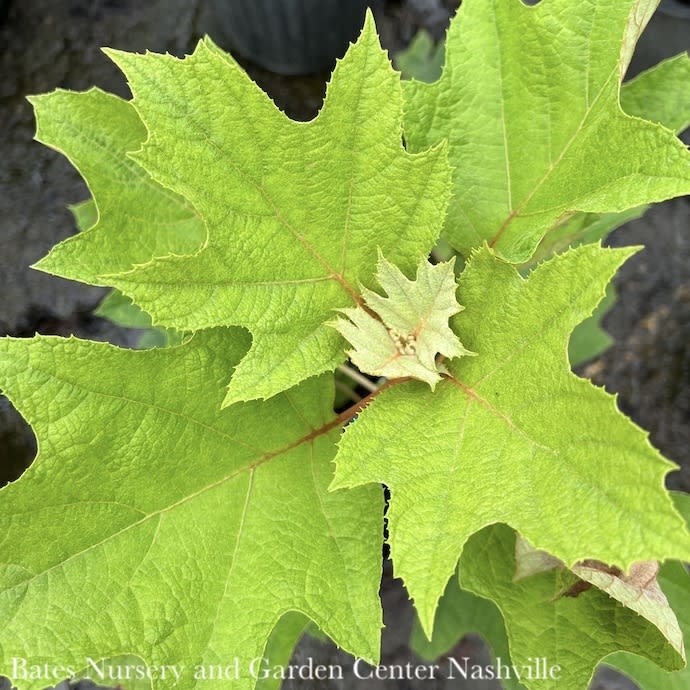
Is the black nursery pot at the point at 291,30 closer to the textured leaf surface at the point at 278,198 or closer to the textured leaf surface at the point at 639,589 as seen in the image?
the textured leaf surface at the point at 278,198

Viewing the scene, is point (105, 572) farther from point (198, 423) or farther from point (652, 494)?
point (652, 494)

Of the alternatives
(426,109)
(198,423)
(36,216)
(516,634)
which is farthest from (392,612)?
(36,216)

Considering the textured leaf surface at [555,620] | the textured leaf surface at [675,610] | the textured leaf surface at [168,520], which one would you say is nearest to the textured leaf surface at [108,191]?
the textured leaf surface at [168,520]

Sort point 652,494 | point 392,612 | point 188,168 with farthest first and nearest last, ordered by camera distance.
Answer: point 392,612, point 188,168, point 652,494

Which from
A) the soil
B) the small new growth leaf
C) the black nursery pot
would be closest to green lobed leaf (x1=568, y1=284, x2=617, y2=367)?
the soil

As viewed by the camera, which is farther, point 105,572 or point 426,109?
point 426,109
